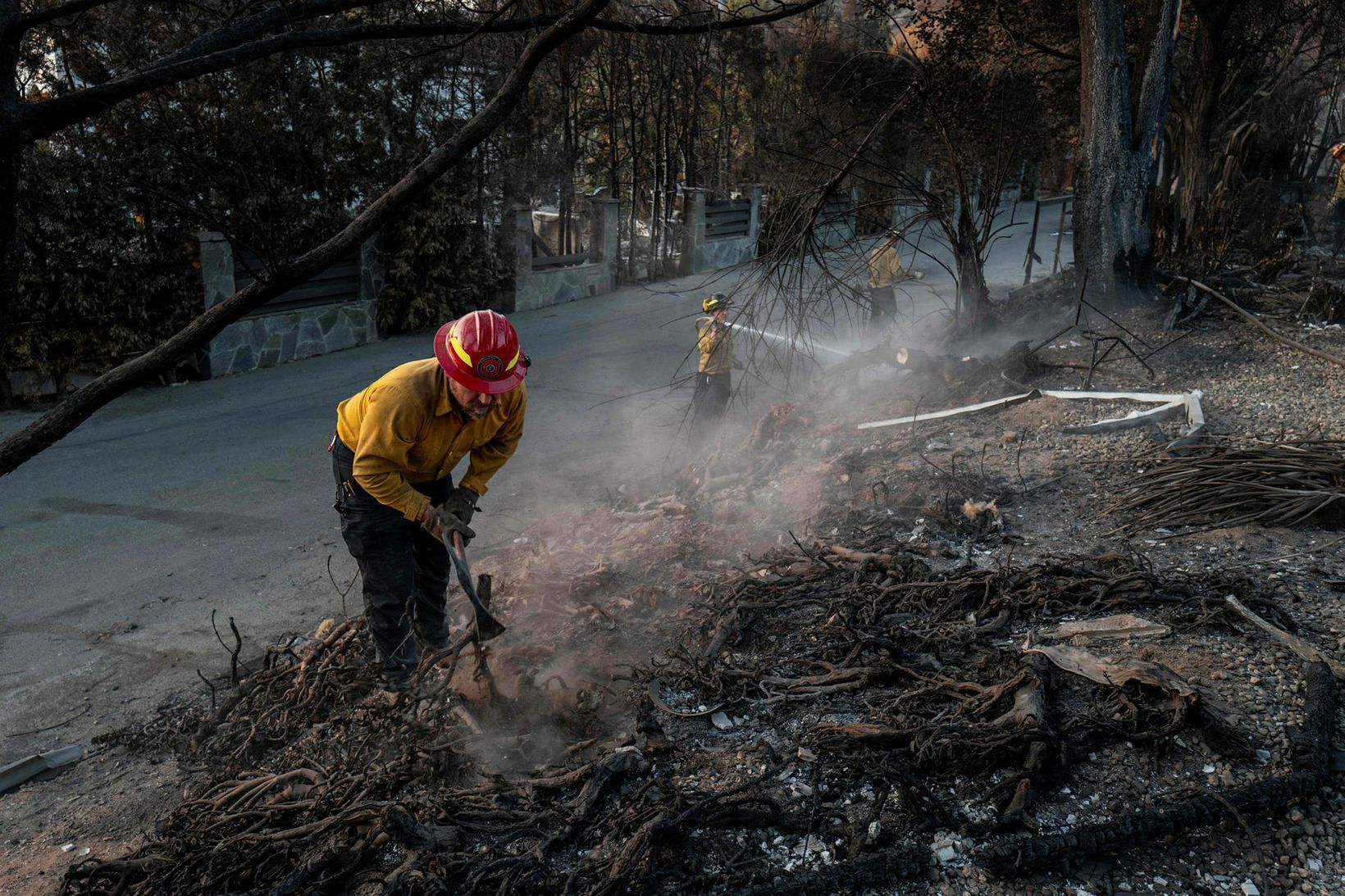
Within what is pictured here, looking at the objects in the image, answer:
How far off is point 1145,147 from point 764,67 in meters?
11.7

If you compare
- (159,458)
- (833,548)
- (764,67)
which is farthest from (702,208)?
(833,548)

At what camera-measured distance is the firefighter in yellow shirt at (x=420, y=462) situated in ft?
13.3

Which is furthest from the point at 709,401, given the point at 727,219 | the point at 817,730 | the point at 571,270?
the point at 727,219

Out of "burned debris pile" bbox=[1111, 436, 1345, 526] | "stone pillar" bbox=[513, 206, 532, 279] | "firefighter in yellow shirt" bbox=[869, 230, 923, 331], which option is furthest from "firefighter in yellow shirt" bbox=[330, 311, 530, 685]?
"stone pillar" bbox=[513, 206, 532, 279]

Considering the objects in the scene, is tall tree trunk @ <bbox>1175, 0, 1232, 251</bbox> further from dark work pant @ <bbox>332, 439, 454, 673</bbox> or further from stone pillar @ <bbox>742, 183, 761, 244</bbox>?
dark work pant @ <bbox>332, 439, 454, 673</bbox>

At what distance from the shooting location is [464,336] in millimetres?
3980

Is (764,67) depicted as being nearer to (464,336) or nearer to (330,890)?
(464,336)

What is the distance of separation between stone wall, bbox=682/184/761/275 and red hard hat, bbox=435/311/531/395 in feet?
48.5

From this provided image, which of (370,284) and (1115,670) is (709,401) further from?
(370,284)

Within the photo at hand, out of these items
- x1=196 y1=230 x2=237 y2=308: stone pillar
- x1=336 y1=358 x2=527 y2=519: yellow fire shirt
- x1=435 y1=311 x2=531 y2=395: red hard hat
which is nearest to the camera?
x1=435 y1=311 x2=531 y2=395: red hard hat

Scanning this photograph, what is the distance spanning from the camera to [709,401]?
29.3ft

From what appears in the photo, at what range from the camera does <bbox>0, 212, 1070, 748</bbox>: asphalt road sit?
17.7 ft

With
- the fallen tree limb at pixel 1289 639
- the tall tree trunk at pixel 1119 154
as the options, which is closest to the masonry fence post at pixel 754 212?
the tall tree trunk at pixel 1119 154

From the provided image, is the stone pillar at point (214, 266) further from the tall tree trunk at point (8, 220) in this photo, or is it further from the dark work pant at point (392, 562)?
the tall tree trunk at point (8, 220)
